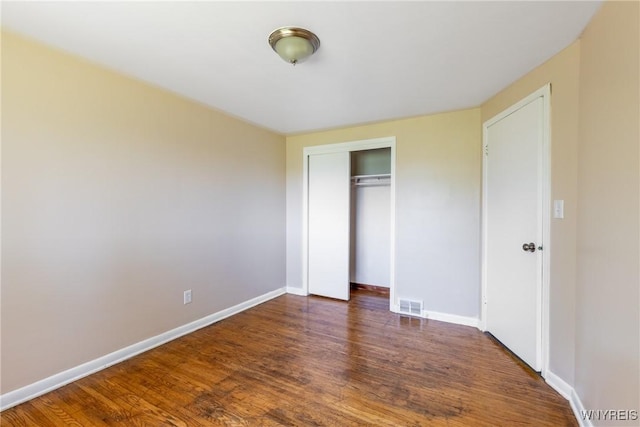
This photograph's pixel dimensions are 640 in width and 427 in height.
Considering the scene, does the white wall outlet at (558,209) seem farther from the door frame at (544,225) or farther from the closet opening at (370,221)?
the closet opening at (370,221)

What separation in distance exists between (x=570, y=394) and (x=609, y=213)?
1221 mm

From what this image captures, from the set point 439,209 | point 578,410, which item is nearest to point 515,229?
point 439,209

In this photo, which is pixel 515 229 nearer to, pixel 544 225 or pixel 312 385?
pixel 544 225

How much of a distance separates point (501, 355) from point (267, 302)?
259cm

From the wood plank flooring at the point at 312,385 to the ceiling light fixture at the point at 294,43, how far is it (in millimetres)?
2205

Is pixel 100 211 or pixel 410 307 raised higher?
pixel 100 211

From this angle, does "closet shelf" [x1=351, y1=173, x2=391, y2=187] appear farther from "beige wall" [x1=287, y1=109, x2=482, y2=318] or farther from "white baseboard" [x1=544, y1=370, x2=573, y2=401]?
"white baseboard" [x1=544, y1=370, x2=573, y2=401]

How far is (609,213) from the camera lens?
135 centimetres

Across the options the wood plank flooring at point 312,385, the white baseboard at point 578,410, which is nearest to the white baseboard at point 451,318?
the wood plank flooring at point 312,385

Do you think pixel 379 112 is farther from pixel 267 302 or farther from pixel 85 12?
pixel 267 302
